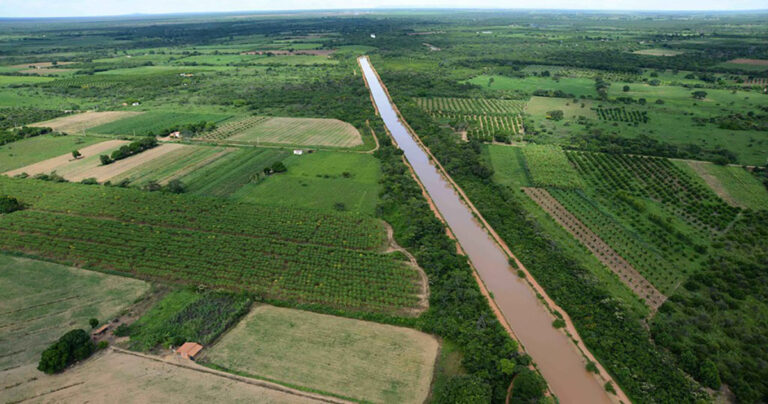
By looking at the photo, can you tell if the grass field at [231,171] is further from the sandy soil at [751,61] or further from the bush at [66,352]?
the sandy soil at [751,61]

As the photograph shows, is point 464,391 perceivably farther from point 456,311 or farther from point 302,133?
point 302,133

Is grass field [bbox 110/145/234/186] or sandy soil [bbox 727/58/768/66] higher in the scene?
sandy soil [bbox 727/58/768/66]

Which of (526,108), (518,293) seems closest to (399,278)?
(518,293)

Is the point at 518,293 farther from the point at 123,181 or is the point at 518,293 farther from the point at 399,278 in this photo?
the point at 123,181

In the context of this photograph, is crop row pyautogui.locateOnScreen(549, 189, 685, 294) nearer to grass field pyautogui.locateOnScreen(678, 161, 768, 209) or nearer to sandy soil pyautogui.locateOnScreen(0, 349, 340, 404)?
grass field pyautogui.locateOnScreen(678, 161, 768, 209)

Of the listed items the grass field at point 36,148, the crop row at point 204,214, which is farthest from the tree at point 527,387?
the grass field at point 36,148

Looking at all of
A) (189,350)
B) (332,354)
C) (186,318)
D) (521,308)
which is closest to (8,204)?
(186,318)

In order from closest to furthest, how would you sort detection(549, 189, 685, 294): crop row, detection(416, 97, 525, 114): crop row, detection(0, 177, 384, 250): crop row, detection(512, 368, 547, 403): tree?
detection(512, 368, 547, 403): tree
detection(549, 189, 685, 294): crop row
detection(0, 177, 384, 250): crop row
detection(416, 97, 525, 114): crop row

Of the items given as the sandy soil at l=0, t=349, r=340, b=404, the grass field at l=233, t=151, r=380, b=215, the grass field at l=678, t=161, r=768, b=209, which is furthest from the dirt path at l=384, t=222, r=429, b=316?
the grass field at l=678, t=161, r=768, b=209
